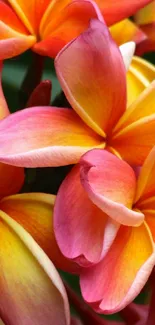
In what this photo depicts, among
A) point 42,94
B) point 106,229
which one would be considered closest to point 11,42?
point 42,94

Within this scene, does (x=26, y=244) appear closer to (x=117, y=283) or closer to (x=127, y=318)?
(x=117, y=283)

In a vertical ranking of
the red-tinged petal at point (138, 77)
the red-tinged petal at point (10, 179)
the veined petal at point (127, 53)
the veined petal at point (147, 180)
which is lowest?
the red-tinged petal at point (138, 77)

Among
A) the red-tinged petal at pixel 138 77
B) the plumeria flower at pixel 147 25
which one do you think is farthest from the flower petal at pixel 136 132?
the plumeria flower at pixel 147 25

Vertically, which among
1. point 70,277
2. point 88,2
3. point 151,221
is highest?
point 88,2

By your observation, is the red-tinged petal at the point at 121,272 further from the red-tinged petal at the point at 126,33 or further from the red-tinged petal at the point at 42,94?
the red-tinged petal at the point at 126,33

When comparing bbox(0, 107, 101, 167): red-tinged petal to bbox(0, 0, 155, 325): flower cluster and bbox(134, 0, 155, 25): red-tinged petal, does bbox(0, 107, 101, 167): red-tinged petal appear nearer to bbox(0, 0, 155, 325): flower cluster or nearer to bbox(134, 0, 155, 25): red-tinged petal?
bbox(0, 0, 155, 325): flower cluster

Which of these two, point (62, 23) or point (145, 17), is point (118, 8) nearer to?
point (62, 23)

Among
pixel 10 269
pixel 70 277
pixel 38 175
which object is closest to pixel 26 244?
pixel 10 269
